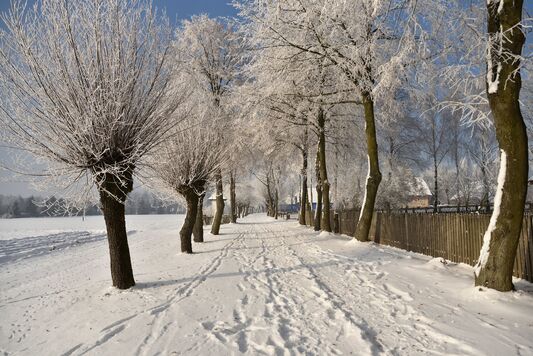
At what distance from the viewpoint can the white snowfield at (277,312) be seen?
160 inches

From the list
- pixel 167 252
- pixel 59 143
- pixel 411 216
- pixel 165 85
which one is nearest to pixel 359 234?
pixel 411 216

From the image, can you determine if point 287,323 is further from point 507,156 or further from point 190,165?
point 190,165

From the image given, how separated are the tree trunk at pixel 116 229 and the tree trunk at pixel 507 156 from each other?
6.46 metres

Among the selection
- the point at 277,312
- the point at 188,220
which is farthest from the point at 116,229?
the point at 188,220

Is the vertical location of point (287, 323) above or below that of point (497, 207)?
below

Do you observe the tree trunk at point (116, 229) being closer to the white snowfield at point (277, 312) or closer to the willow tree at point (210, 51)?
the white snowfield at point (277, 312)

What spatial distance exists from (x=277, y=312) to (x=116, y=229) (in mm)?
3973

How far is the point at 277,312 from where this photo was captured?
5234 mm

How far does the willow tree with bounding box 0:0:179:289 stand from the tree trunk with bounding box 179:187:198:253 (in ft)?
16.5

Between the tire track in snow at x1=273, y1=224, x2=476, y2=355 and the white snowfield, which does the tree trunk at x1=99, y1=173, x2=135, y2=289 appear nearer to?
the white snowfield

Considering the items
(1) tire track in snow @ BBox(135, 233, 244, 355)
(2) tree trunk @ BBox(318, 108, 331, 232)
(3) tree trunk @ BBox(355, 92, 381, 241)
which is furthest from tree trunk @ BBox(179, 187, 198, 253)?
(2) tree trunk @ BBox(318, 108, 331, 232)

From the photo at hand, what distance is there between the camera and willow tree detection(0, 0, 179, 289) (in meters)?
6.32

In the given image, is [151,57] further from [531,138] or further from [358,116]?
[531,138]

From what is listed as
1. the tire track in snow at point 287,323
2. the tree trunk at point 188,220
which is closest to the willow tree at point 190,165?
the tree trunk at point 188,220
